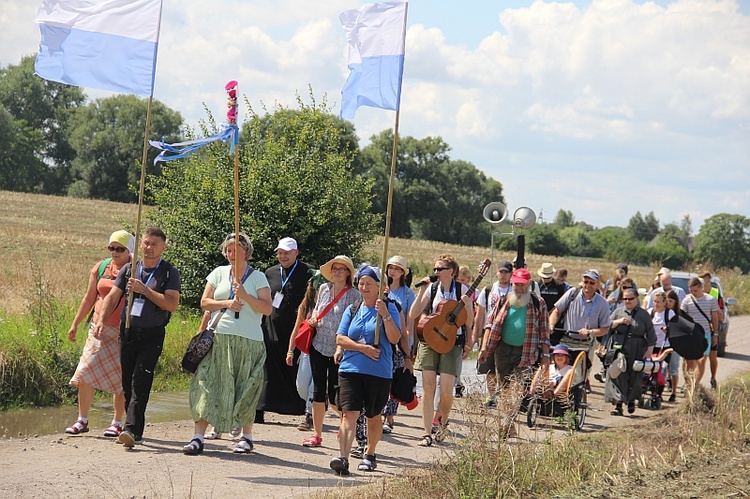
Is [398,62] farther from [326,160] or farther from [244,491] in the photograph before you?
[326,160]

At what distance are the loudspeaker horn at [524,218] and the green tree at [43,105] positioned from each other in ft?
267

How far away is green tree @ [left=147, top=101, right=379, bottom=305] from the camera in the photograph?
55.6ft

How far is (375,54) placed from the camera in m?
9.21

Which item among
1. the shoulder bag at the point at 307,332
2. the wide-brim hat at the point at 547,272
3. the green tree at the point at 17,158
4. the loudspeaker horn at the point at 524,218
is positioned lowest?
the shoulder bag at the point at 307,332

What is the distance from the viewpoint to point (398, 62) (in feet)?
30.0

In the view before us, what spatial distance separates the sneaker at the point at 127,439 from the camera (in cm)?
854

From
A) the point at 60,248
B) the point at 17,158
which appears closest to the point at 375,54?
the point at 60,248

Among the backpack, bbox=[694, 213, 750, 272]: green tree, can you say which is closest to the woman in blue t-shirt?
the backpack

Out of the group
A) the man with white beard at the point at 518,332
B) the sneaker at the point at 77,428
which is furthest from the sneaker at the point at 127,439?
the man with white beard at the point at 518,332

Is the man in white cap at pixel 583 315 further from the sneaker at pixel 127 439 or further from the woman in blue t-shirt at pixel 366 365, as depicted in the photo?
the sneaker at pixel 127 439

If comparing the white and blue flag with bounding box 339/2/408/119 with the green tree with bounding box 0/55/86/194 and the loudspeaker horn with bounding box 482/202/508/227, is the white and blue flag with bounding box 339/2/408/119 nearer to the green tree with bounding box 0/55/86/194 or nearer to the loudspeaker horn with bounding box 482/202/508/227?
the loudspeaker horn with bounding box 482/202/508/227

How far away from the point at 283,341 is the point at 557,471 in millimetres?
3837

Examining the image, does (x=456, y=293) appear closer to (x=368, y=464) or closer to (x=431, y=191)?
(x=368, y=464)

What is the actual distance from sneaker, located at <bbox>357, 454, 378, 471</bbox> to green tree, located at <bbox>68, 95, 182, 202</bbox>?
237ft
